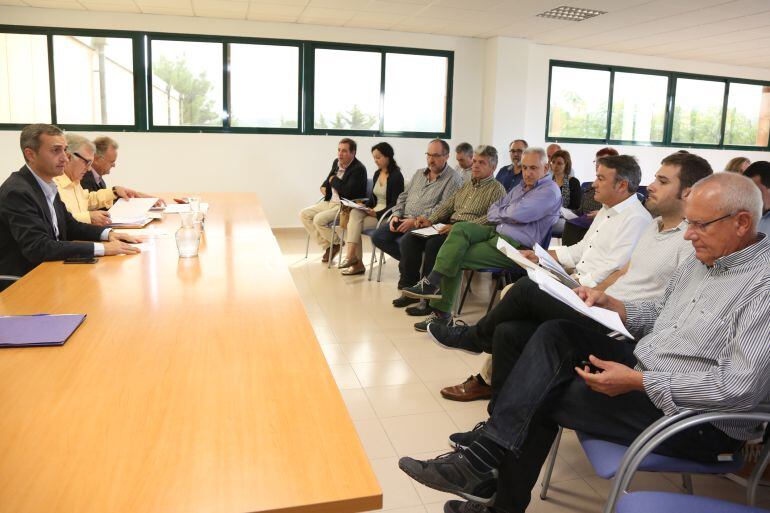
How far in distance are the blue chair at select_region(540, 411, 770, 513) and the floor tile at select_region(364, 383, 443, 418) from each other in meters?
1.18

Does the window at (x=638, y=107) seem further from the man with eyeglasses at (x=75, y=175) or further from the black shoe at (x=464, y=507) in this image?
the black shoe at (x=464, y=507)

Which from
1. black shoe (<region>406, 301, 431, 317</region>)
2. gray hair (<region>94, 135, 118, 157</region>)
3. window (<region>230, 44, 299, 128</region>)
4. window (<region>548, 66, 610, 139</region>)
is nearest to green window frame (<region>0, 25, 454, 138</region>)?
window (<region>230, 44, 299, 128</region>)

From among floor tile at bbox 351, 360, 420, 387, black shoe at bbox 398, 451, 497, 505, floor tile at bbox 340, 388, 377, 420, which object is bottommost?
floor tile at bbox 340, 388, 377, 420

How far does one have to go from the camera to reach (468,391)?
2979mm

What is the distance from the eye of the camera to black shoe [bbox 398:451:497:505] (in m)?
1.83

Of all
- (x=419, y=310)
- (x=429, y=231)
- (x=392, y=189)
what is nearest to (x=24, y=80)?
(x=392, y=189)

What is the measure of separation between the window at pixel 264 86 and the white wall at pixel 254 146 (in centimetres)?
20

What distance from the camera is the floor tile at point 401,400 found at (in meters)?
2.83

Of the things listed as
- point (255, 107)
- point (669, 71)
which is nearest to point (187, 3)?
point (255, 107)

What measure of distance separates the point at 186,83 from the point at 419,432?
6.22 metres

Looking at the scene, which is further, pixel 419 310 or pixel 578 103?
pixel 578 103

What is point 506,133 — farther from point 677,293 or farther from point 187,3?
point 677,293

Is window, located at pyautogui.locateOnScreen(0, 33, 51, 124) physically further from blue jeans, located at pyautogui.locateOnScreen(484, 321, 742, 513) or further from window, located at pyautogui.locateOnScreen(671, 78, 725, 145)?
window, located at pyautogui.locateOnScreen(671, 78, 725, 145)

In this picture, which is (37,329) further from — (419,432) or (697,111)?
(697,111)
